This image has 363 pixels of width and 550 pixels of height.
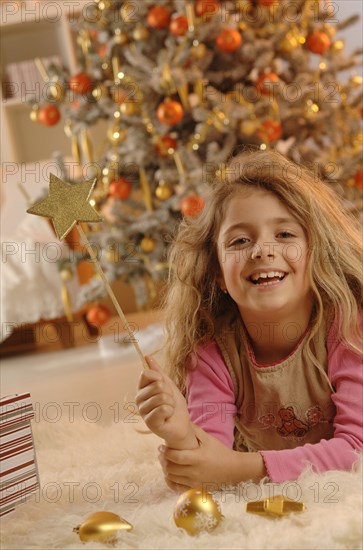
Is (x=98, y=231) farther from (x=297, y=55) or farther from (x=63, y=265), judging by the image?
(x=297, y=55)

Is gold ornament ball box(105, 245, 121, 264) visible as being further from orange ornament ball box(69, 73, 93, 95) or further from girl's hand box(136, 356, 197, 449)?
girl's hand box(136, 356, 197, 449)

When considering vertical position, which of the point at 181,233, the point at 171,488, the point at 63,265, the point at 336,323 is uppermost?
the point at 63,265

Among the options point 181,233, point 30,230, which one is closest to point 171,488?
point 181,233

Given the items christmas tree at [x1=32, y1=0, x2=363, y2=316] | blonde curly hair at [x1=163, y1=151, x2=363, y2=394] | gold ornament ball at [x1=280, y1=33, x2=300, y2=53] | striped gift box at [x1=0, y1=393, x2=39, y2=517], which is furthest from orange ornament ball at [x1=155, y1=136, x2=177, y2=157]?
striped gift box at [x1=0, y1=393, x2=39, y2=517]

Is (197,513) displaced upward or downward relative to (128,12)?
downward

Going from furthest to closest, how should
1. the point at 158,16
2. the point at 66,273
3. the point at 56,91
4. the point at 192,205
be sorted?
Result: the point at 66,273, the point at 56,91, the point at 158,16, the point at 192,205

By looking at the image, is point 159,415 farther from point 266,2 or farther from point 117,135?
point 266,2

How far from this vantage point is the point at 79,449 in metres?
1.34

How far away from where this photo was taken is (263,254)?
1.06m

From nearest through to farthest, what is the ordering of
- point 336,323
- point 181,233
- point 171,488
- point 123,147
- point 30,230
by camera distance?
point 171,488 → point 336,323 → point 181,233 → point 123,147 → point 30,230

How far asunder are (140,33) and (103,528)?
6.45 ft

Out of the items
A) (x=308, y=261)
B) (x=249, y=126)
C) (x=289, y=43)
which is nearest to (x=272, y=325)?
(x=308, y=261)

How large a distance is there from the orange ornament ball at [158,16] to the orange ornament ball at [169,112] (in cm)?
27

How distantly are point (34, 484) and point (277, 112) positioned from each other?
1.71m
